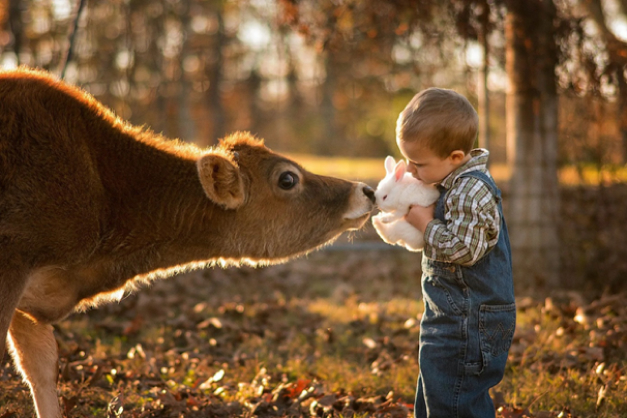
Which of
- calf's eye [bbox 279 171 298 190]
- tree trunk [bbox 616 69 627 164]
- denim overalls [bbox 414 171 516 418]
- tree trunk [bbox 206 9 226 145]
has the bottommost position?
denim overalls [bbox 414 171 516 418]

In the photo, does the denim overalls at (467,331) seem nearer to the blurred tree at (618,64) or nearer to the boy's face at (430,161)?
the boy's face at (430,161)

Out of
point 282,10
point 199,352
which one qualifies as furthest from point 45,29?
point 199,352

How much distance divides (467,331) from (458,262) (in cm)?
37

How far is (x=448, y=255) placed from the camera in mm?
3553

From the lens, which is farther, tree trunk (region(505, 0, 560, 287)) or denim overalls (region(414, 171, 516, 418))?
tree trunk (region(505, 0, 560, 287))

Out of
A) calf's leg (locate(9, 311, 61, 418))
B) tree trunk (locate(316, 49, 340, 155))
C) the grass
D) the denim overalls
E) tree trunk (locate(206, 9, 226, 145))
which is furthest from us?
tree trunk (locate(316, 49, 340, 155))

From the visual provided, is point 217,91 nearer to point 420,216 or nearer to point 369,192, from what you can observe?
point 369,192

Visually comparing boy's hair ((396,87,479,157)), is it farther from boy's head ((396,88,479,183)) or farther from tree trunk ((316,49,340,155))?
tree trunk ((316,49,340,155))

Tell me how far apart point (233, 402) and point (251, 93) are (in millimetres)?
34374

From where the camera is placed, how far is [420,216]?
3.76 m

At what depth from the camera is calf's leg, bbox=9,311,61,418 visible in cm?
418

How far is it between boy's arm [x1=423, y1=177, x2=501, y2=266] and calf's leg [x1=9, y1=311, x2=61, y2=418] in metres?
2.46

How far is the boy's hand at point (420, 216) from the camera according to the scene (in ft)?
12.3

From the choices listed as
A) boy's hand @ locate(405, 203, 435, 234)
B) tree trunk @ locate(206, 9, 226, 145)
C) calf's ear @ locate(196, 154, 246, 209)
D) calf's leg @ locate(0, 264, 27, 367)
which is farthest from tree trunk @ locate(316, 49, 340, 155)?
calf's leg @ locate(0, 264, 27, 367)
